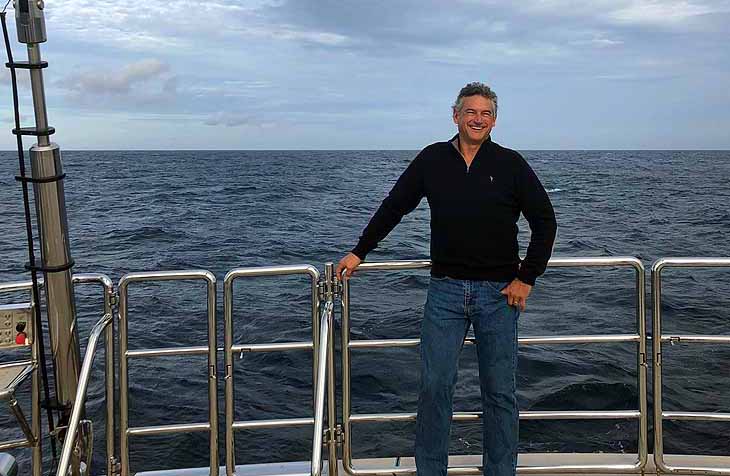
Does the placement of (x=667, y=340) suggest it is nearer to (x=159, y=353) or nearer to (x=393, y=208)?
(x=393, y=208)

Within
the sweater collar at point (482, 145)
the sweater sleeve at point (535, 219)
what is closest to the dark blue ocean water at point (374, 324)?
the sweater sleeve at point (535, 219)

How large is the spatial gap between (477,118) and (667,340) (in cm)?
138

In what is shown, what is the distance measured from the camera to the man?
3148 millimetres

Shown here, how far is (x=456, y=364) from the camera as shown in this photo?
10.7 feet

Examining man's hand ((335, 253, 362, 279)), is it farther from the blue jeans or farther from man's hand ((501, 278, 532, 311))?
man's hand ((501, 278, 532, 311))

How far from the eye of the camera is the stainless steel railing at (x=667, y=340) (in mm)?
3418

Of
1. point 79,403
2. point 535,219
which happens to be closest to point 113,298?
point 79,403

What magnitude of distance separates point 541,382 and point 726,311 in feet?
18.5

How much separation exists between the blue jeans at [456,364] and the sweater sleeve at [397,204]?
13.3 inches

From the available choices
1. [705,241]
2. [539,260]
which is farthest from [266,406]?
[705,241]

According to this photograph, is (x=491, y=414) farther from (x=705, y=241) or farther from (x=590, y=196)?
(x=590, y=196)

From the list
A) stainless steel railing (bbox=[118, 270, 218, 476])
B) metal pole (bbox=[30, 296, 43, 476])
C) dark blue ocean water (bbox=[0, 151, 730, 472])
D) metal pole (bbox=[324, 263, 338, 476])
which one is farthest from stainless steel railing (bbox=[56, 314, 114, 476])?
dark blue ocean water (bbox=[0, 151, 730, 472])

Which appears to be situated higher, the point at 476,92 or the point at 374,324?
the point at 476,92

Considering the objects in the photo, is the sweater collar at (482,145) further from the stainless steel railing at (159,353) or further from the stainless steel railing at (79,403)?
the stainless steel railing at (79,403)
